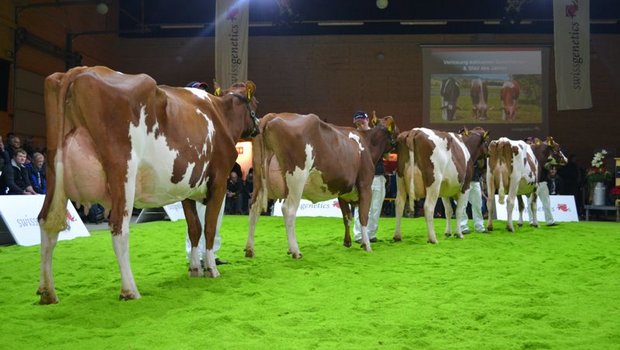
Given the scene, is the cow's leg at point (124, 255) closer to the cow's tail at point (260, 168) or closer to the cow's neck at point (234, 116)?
the cow's neck at point (234, 116)

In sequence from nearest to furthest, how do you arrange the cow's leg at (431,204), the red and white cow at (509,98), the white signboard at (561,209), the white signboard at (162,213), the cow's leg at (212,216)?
the cow's leg at (212,216) → the cow's leg at (431,204) → the white signboard at (162,213) → the white signboard at (561,209) → the red and white cow at (509,98)

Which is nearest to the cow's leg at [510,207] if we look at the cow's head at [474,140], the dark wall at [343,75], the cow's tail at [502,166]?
the cow's tail at [502,166]

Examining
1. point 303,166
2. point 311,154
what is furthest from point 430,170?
point 303,166

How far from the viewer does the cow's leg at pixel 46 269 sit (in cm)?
436

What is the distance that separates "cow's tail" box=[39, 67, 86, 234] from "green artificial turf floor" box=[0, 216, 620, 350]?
64 cm

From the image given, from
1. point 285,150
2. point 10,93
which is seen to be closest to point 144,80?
point 285,150

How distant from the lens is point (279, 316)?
406 cm

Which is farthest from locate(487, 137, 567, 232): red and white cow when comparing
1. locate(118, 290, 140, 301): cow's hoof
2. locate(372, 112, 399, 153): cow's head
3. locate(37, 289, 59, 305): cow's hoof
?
locate(37, 289, 59, 305): cow's hoof

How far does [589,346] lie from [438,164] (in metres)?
6.01

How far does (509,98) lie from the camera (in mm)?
19656

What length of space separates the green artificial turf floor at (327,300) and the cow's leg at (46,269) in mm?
112

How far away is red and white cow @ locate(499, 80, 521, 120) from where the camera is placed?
64.2 feet

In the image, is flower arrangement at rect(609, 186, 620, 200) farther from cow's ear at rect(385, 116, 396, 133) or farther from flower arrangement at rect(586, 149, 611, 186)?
cow's ear at rect(385, 116, 396, 133)

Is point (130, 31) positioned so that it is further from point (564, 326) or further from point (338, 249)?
point (564, 326)
